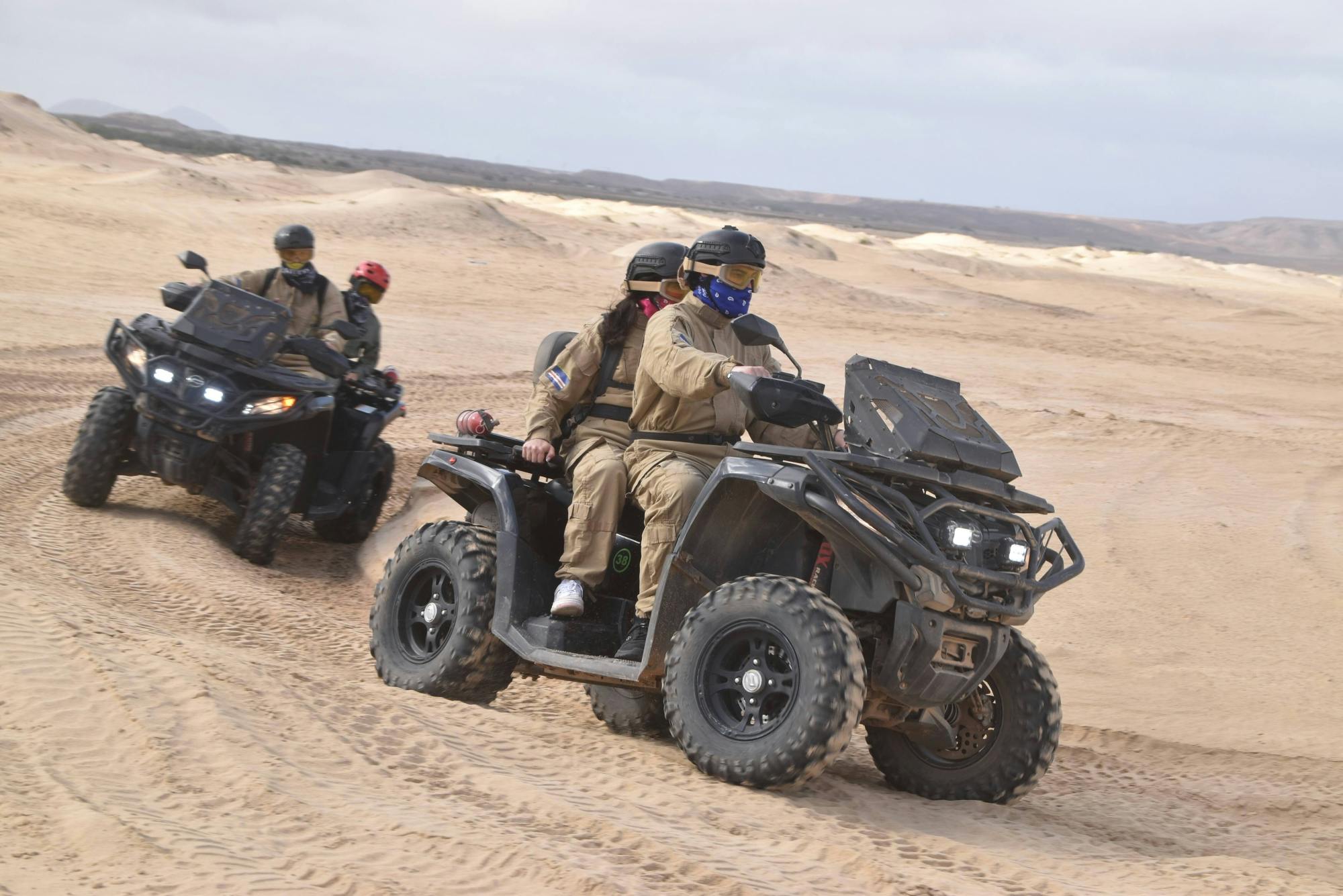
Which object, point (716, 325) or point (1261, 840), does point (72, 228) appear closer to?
point (716, 325)

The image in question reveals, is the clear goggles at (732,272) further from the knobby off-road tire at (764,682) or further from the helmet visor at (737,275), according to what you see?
the knobby off-road tire at (764,682)

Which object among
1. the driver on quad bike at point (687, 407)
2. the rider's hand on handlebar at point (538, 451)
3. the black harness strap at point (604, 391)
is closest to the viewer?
the driver on quad bike at point (687, 407)

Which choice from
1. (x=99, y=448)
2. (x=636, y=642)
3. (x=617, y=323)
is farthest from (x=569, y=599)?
(x=99, y=448)

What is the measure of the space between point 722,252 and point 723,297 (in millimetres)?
179

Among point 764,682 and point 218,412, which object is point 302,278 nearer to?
point 218,412

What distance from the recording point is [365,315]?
34.0ft

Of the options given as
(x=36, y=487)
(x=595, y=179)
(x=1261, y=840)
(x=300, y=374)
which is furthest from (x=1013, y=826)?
(x=595, y=179)

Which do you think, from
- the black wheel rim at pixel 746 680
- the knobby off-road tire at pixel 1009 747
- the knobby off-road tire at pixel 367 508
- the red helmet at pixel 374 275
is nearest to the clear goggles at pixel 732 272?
the black wheel rim at pixel 746 680

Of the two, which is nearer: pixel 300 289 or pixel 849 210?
pixel 300 289

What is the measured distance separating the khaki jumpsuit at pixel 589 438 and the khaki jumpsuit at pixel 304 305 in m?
3.96

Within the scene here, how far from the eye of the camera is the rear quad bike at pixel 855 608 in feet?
15.6

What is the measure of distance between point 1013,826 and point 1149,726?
2452 mm

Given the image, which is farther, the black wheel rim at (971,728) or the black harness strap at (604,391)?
the black harness strap at (604,391)

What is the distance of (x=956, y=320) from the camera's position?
29.2m
